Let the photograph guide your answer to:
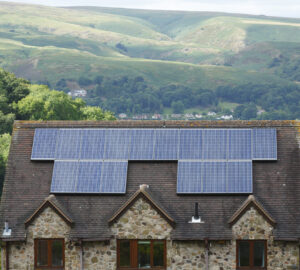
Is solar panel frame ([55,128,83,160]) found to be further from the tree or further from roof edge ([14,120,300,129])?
the tree

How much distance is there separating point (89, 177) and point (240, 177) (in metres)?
6.73

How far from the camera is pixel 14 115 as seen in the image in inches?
3720

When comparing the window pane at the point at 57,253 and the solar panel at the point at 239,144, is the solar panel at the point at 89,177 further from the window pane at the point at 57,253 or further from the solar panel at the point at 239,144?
the solar panel at the point at 239,144

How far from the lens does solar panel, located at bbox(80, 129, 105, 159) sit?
30.1 metres

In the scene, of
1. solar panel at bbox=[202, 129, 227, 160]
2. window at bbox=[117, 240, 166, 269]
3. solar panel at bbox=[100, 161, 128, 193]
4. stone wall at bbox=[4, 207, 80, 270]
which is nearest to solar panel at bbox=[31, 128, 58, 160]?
solar panel at bbox=[100, 161, 128, 193]

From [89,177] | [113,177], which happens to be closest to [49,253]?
[89,177]

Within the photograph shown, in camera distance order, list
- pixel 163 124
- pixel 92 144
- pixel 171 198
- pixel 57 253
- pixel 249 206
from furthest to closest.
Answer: pixel 163 124
pixel 92 144
pixel 171 198
pixel 57 253
pixel 249 206

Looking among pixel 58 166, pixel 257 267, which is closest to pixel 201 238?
pixel 257 267

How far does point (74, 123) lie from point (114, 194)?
4.59 meters

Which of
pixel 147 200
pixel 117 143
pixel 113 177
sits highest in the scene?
pixel 117 143

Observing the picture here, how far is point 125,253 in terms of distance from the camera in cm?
2786

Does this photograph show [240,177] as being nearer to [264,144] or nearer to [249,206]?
[249,206]

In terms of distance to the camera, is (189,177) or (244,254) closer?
(244,254)

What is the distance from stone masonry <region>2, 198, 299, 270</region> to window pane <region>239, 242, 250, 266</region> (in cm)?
33
